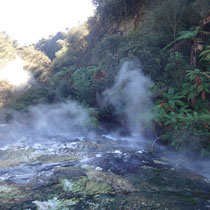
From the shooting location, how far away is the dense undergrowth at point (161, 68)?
27.7 ft

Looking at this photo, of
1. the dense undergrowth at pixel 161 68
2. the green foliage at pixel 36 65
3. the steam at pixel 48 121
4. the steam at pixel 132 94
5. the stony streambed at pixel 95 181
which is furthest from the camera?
the green foliage at pixel 36 65

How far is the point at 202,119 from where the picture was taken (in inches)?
280

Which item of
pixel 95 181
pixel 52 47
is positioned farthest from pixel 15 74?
pixel 52 47

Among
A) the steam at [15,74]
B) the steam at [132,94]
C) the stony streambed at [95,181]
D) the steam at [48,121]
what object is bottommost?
the stony streambed at [95,181]

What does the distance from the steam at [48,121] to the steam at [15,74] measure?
8.97ft

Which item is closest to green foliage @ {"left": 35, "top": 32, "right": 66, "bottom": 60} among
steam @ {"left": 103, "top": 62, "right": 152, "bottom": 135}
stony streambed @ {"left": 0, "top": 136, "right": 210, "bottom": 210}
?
steam @ {"left": 103, "top": 62, "right": 152, "bottom": 135}

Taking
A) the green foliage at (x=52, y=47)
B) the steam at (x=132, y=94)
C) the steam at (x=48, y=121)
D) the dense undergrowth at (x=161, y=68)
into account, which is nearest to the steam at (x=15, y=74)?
the dense undergrowth at (x=161, y=68)

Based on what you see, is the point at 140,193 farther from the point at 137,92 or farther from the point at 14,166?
the point at 137,92

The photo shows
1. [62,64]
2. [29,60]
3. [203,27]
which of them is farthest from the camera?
[62,64]

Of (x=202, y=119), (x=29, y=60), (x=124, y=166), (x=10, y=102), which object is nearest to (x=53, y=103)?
(x=10, y=102)

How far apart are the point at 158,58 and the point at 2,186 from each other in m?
9.58

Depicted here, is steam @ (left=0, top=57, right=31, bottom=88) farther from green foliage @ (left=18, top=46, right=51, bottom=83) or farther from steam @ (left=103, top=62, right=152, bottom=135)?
Result: steam @ (left=103, top=62, right=152, bottom=135)

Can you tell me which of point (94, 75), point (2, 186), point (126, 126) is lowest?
point (2, 186)

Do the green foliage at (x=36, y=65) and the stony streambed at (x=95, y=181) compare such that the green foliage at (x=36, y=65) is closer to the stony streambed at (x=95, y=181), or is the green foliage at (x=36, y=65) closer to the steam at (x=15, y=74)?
the steam at (x=15, y=74)
